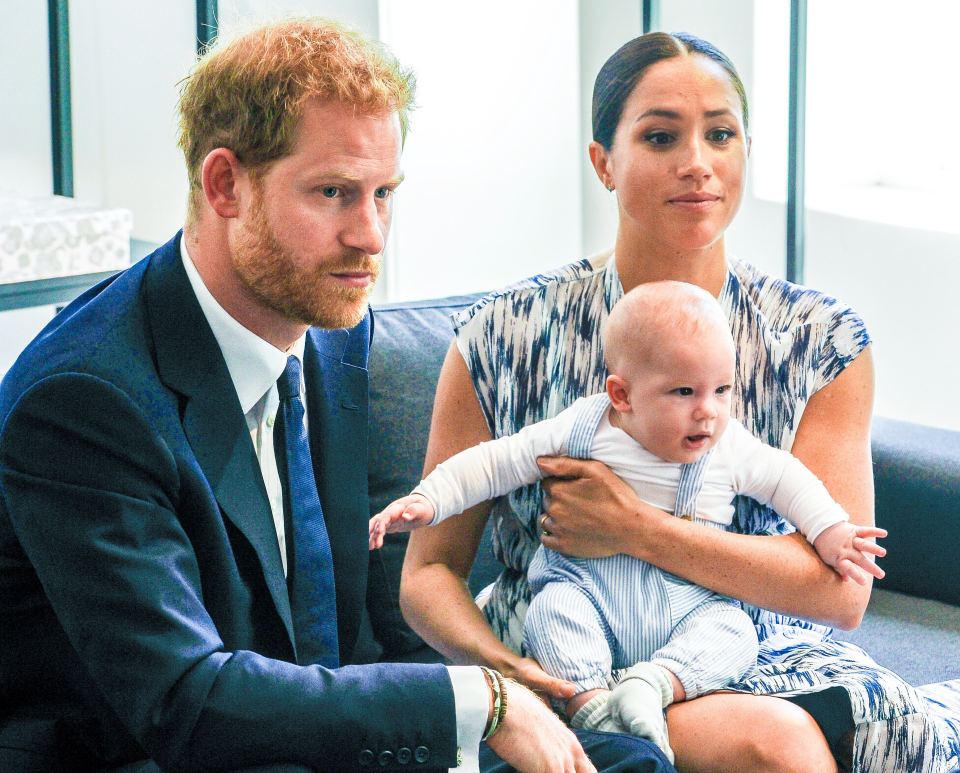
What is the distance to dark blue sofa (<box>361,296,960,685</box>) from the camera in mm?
2246

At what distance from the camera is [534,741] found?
1.42m

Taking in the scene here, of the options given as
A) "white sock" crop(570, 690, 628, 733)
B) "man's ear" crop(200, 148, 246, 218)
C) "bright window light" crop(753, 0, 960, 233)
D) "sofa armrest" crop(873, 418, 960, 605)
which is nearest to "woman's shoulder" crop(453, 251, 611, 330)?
"man's ear" crop(200, 148, 246, 218)

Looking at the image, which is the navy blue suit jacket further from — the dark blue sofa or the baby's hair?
the dark blue sofa

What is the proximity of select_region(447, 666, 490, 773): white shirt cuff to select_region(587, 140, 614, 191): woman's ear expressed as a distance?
80 cm

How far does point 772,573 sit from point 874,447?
877 mm

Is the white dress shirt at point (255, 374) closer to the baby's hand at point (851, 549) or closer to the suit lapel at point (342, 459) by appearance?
the suit lapel at point (342, 459)

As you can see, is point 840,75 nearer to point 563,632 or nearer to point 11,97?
point 11,97

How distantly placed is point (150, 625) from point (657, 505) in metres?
0.71

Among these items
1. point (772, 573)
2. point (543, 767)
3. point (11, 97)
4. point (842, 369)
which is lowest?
point (543, 767)

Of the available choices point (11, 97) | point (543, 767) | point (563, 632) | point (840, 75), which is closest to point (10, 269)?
point (11, 97)

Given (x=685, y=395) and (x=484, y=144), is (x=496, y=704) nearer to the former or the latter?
(x=685, y=395)

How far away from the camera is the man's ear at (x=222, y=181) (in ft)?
5.07

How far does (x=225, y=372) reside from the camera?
1.52 meters

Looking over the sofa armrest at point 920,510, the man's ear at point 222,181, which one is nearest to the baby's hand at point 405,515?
the man's ear at point 222,181
